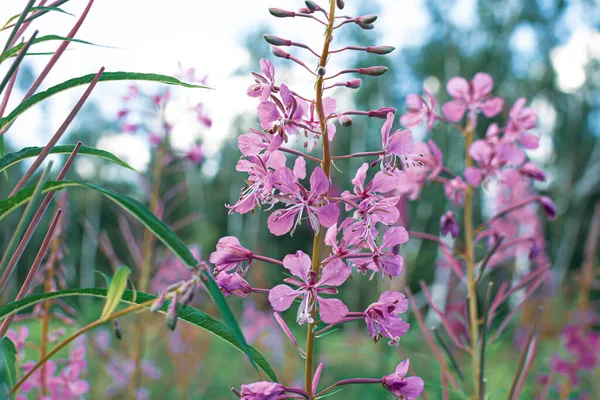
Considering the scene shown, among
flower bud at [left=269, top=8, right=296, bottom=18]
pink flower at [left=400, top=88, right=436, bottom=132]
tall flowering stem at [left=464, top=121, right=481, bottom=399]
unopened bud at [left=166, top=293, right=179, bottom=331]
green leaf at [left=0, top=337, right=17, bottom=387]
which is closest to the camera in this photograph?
unopened bud at [left=166, top=293, right=179, bottom=331]

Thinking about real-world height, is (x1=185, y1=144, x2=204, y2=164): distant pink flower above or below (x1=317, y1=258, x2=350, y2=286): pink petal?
above

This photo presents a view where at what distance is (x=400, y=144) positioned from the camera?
1093 millimetres

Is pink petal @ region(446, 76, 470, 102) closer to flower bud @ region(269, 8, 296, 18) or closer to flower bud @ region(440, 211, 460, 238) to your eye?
flower bud @ region(440, 211, 460, 238)

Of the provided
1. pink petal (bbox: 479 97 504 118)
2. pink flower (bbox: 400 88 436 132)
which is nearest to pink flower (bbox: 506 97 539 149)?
pink petal (bbox: 479 97 504 118)

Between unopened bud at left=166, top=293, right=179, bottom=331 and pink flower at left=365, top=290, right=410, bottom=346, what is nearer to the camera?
unopened bud at left=166, top=293, right=179, bottom=331

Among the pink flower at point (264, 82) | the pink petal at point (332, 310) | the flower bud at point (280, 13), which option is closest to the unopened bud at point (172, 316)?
the pink petal at point (332, 310)

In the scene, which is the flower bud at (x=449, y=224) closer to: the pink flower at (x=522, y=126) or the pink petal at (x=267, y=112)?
the pink flower at (x=522, y=126)

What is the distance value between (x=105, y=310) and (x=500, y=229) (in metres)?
1.59

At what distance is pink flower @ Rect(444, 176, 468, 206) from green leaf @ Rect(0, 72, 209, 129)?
120 centimetres

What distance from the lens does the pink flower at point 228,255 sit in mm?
1036

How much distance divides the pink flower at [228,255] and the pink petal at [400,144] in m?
0.37

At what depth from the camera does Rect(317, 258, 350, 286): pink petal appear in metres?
0.95

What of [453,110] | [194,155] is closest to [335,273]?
[453,110]

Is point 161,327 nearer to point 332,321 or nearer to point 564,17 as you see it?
point 332,321
